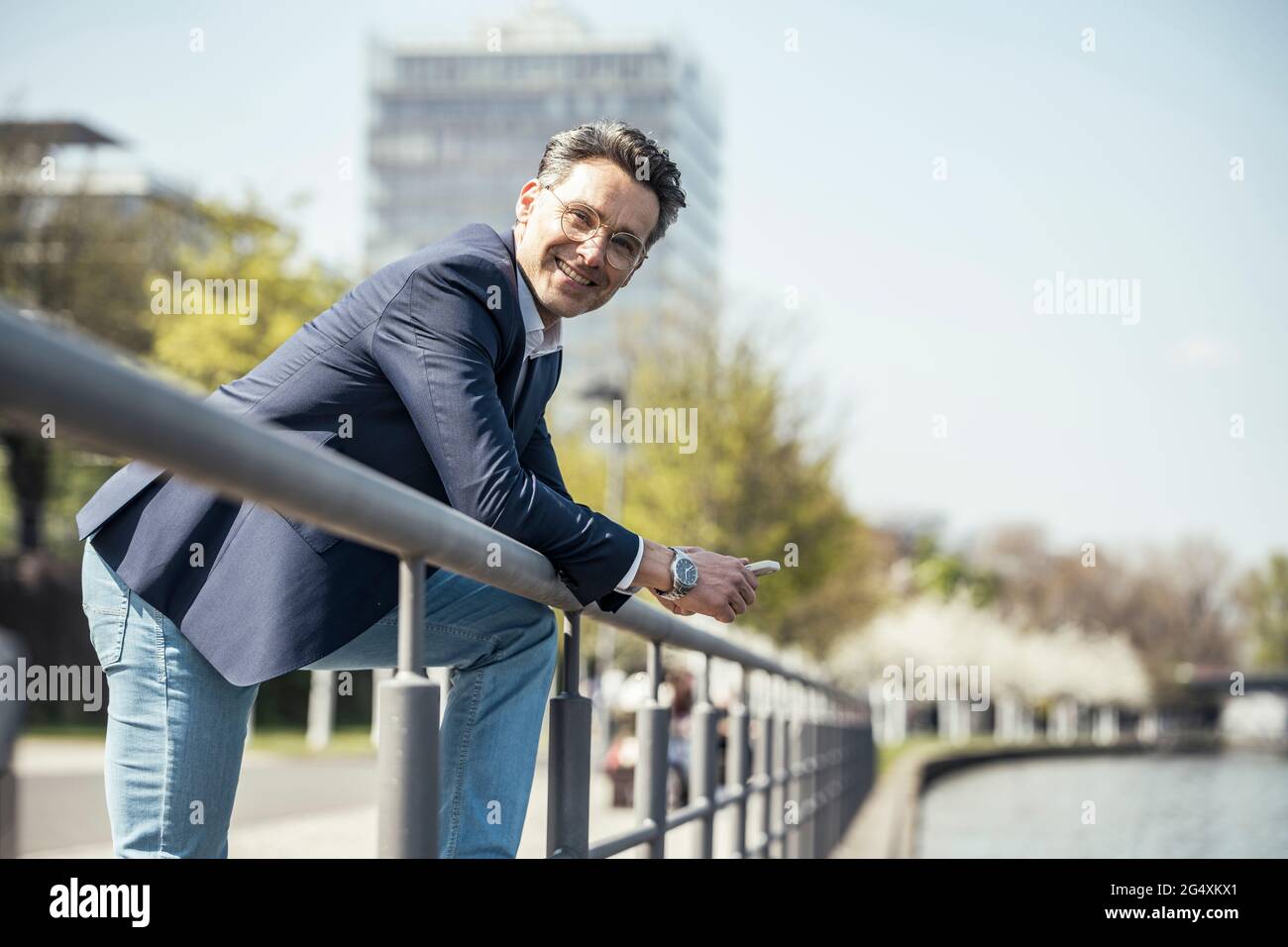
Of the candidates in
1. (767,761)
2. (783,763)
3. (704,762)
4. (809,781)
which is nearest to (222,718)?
(704,762)

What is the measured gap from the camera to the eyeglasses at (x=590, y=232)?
2.68 metres

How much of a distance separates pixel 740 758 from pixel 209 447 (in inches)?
163

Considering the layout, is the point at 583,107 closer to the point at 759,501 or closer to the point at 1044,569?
the point at 1044,569

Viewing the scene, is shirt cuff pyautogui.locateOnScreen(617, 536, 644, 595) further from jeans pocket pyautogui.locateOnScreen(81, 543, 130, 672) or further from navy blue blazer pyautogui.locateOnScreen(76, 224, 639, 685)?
jeans pocket pyautogui.locateOnScreen(81, 543, 130, 672)

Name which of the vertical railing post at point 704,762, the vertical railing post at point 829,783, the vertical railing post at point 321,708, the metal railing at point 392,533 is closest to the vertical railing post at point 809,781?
the vertical railing post at point 829,783

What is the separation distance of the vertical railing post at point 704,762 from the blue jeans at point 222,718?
5.11 feet

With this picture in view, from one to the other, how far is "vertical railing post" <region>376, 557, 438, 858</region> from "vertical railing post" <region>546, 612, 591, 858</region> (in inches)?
28.4

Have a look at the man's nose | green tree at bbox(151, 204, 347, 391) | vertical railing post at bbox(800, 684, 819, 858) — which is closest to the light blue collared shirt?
the man's nose

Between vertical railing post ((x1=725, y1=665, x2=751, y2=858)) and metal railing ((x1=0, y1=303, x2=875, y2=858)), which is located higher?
metal railing ((x1=0, y1=303, x2=875, y2=858))

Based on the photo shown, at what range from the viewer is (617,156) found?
2709mm

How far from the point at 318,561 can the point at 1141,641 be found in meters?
84.9

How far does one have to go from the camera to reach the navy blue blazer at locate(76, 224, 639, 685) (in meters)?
2.13

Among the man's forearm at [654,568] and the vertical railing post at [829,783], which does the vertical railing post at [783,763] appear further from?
the man's forearm at [654,568]
